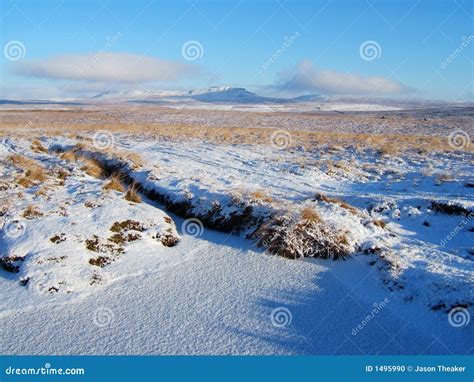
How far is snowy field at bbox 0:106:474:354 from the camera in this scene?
17.5 ft

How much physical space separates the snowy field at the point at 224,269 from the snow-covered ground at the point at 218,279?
25mm

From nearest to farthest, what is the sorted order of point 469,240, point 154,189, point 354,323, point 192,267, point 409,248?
point 354,323 → point 192,267 → point 409,248 → point 469,240 → point 154,189

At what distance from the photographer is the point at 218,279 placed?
22.6 ft

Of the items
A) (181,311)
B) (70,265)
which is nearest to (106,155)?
(70,265)

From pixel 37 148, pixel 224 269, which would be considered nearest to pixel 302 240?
pixel 224 269

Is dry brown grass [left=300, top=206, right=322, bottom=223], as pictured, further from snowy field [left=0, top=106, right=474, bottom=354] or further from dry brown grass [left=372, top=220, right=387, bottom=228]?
dry brown grass [left=372, top=220, right=387, bottom=228]

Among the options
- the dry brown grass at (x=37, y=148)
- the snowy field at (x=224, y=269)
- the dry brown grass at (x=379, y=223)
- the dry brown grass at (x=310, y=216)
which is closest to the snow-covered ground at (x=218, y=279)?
the snowy field at (x=224, y=269)

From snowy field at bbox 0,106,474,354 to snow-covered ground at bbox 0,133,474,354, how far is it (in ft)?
0.08

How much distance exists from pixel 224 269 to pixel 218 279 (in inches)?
15.9

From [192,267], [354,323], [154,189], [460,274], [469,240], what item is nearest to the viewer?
[354,323]

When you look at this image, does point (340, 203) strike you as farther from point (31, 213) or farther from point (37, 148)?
point (37, 148)

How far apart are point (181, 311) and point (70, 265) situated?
7.04 ft

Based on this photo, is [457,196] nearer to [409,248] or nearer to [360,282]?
[409,248]

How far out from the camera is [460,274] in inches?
259
